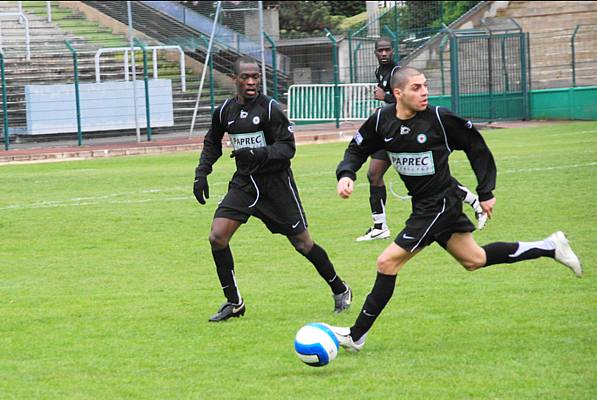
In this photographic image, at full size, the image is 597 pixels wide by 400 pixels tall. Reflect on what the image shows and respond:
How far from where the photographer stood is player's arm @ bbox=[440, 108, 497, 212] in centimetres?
720

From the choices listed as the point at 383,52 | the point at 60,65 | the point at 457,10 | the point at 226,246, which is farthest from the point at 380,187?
the point at 457,10

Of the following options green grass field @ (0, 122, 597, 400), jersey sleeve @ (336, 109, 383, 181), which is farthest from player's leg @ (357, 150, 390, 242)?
jersey sleeve @ (336, 109, 383, 181)

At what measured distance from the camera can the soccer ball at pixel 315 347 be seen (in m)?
6.76

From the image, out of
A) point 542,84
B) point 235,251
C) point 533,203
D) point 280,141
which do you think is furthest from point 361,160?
point 542,84

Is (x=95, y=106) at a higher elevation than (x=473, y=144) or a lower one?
higher

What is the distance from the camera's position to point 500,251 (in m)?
7.48

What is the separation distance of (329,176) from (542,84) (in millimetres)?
18274

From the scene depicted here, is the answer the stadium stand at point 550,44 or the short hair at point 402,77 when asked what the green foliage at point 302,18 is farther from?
the short hair at point 402,77

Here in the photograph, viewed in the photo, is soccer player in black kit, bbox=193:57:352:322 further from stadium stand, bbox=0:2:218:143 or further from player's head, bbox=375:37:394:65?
stadium stand, bbox=0:2:218:143

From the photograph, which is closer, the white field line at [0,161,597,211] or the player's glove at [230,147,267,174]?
the player's glove at [230,147,267,174]

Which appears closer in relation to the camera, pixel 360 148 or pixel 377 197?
pixel 360 148

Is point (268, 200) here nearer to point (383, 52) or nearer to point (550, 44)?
point (383, 52)

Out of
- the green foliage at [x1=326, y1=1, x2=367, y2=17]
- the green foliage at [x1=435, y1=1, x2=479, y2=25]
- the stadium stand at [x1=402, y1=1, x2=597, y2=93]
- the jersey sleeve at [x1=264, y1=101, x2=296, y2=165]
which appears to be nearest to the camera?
the jersey sleeve at [x1=264, y1=101, x2=296, y2=165]

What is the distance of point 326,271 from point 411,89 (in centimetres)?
209
